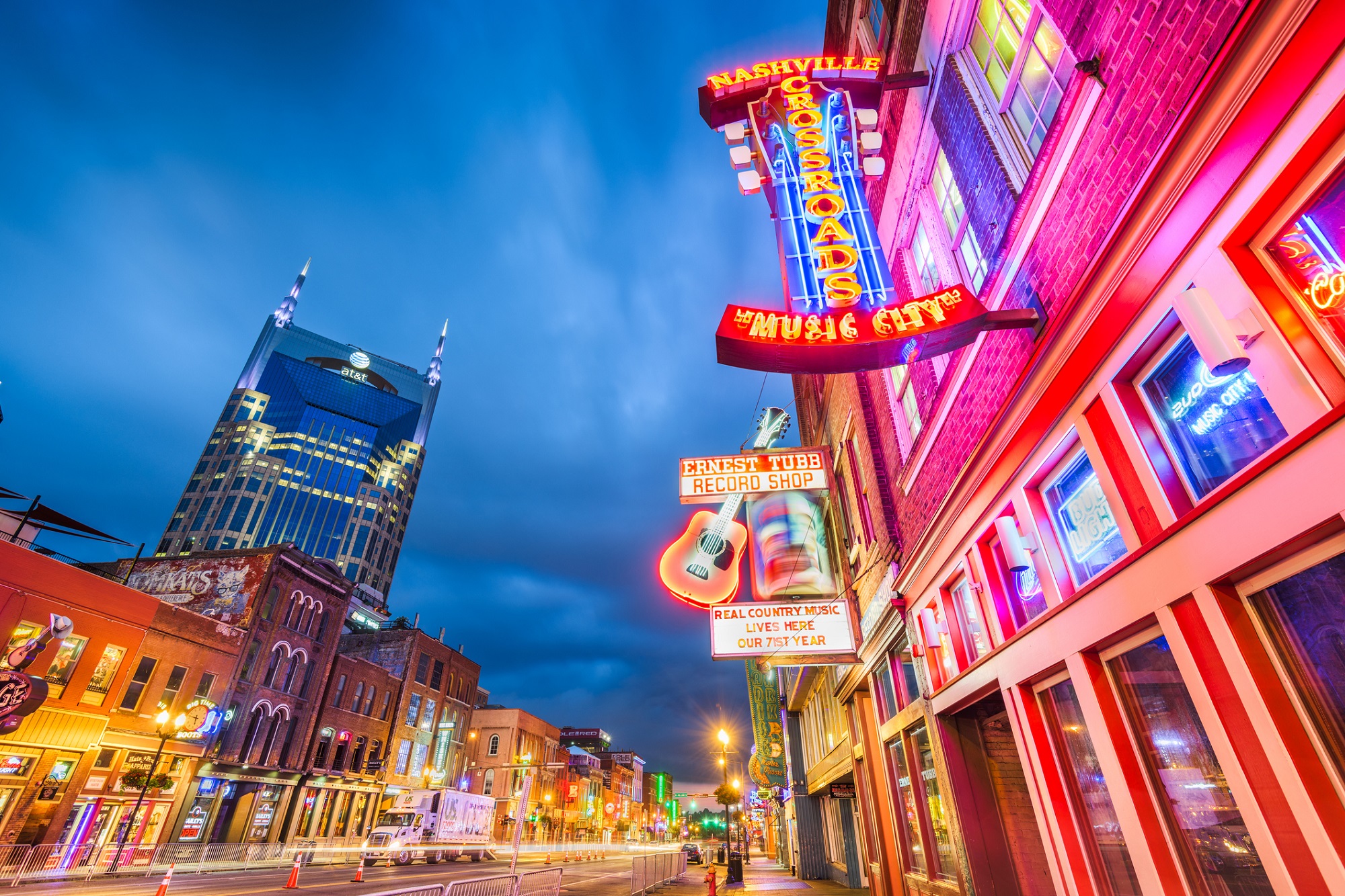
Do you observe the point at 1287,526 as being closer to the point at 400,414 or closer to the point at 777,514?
the point at 777,514

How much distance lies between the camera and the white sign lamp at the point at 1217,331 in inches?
134

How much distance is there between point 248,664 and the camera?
32.1 m

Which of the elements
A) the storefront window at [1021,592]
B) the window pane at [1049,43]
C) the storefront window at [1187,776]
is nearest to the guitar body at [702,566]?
the storefront window at [1021,592]

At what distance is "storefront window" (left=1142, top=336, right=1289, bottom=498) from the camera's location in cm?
360

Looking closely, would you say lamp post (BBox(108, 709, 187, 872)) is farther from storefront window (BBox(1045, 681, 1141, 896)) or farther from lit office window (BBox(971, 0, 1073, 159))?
lit office window (BBox(971, 0, 1073, 159))

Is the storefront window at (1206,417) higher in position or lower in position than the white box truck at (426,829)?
higher

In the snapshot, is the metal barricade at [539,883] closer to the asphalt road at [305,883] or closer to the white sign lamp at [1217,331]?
the asphalt road at [305,883]

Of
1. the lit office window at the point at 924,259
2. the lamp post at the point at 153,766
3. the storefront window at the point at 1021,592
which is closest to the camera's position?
the storefront window at the point at 1021,592

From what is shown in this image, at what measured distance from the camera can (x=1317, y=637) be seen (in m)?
3.23

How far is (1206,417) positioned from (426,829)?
3533cm

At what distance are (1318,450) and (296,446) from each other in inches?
5703

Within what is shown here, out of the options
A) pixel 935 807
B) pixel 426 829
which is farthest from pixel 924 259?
pixel 426 829

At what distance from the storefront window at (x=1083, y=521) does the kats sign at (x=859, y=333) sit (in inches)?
59.0

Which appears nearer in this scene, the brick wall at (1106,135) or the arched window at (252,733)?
the brick wall at (1106,135)
